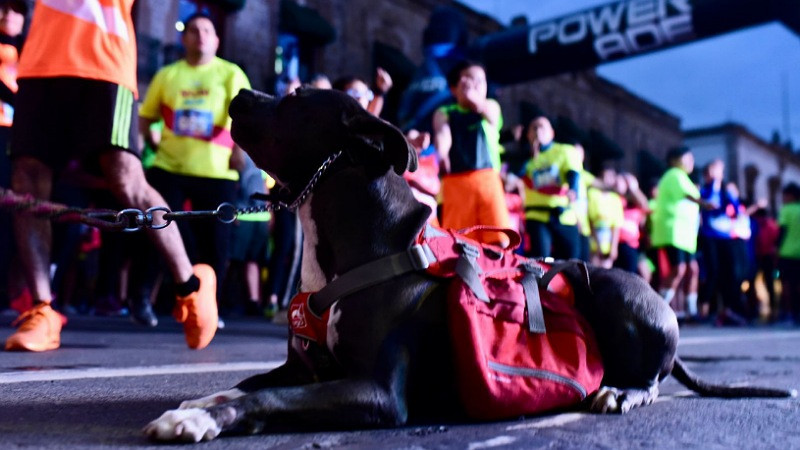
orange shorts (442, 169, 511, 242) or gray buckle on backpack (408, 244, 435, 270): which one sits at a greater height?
orange shorts (442, 169, 511, 242)

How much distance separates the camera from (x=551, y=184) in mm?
6871


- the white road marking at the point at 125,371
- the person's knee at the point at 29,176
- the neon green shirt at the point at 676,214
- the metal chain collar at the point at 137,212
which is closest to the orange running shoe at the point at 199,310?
the white road marking at the point at 125,371

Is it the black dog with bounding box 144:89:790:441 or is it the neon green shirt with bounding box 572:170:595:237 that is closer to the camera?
the black dog with bounding box 144:89:790:441

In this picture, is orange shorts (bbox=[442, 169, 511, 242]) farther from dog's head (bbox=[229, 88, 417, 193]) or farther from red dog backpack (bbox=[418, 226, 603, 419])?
dog's head (bbox=[229, 88, 417, 193])

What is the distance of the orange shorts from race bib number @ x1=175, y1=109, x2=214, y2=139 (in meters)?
1.75

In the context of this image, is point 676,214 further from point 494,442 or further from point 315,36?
point 315,36

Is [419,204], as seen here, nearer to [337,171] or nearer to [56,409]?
[337,171]

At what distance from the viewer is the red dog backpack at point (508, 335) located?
6.56 feet

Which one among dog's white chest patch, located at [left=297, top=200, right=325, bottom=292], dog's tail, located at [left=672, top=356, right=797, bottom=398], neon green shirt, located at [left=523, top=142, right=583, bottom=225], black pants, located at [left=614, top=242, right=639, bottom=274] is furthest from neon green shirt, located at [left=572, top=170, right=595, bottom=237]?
dog's white chest patch, located at [left=297, top=200, right=325, bottom=292]

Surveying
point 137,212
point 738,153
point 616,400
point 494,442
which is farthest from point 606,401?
point 738,153

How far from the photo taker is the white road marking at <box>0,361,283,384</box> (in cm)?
276

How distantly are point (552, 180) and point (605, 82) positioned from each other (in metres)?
26.0

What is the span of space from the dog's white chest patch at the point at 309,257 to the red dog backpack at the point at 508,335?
1.03 feet

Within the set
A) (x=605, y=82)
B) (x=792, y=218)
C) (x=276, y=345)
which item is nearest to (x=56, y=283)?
(x=276, y=345)
